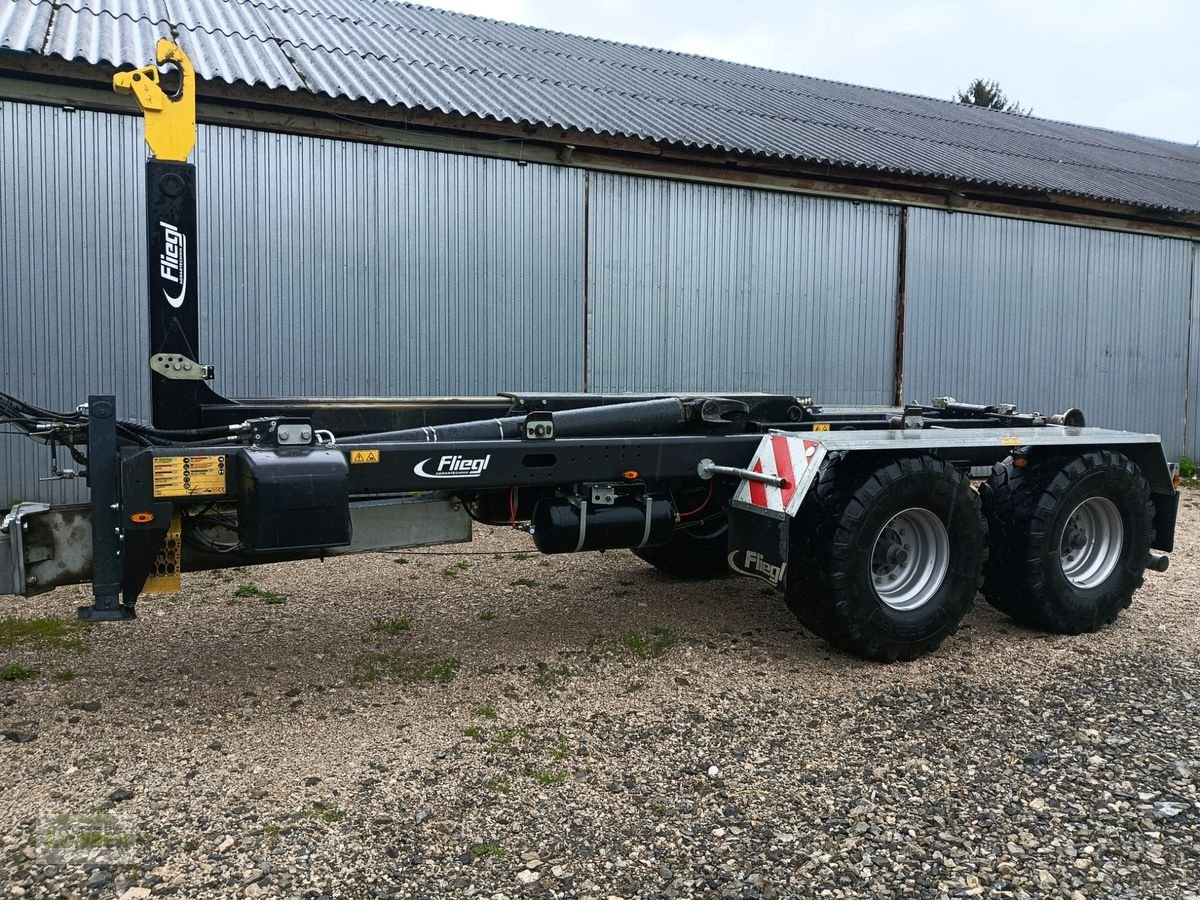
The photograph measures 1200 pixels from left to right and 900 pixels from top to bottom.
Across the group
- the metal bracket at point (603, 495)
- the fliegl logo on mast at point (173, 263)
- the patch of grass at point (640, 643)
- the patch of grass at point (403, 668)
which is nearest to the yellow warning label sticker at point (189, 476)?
the fliegl logo on mast at point (173, 263)

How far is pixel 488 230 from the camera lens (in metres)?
9.19

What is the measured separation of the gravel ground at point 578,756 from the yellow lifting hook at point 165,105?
2417 mm

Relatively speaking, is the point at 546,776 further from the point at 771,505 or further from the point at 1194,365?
the point at 1194,365

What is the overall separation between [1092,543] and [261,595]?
507 centimetres

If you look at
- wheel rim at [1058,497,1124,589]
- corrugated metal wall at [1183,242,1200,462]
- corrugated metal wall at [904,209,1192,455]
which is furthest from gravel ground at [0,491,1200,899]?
corrugated metal wall at [1183,242,1200,462]

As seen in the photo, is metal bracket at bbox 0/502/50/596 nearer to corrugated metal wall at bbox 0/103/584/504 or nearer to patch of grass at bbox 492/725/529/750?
patch of grass at bbox 492/725/529/750

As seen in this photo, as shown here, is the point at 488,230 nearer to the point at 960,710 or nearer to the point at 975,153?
the point at 960,710

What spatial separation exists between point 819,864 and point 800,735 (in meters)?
1.00

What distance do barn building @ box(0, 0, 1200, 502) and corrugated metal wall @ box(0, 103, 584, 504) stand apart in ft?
0.07

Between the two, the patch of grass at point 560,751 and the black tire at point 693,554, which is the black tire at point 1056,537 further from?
the patch of grass at point 560,751

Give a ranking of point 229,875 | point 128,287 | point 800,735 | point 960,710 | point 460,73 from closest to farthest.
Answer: point 229,875 → point 800,735 → point 960,710 → point 128,287 → point 460,73

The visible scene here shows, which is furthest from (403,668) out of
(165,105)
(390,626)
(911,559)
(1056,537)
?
(1056,537)

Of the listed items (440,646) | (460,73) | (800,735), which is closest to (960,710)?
(800,735)

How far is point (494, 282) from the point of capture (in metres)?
9.26
